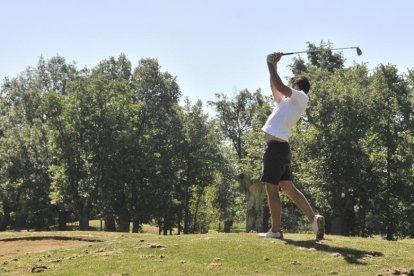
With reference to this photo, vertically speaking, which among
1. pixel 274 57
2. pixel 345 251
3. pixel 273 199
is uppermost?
pixel 274 57

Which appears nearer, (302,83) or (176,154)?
(302,83)

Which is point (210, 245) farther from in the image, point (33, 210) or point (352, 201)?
point (33, 210)

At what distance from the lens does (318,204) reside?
148 feet

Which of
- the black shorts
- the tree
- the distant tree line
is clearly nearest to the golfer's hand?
the black shorts

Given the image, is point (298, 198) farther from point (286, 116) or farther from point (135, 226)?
point (135, 226)

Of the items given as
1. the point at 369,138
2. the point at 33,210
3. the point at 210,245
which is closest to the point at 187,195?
the point at 33,210

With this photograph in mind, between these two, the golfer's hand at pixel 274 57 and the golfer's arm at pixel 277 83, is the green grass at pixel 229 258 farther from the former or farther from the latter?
the golfer's hand at pixel 274 57

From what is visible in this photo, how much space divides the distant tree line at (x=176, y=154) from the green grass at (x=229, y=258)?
2393cm

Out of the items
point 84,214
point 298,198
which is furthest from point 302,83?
point 84,214

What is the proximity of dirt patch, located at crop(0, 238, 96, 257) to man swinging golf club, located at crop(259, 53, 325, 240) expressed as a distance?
27.6 feet

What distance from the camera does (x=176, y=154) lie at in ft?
200

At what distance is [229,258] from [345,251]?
7.76 ft

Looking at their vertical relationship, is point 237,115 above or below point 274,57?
above

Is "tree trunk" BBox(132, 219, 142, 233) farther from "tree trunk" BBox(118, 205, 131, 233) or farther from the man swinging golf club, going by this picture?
the man swinging golf club
